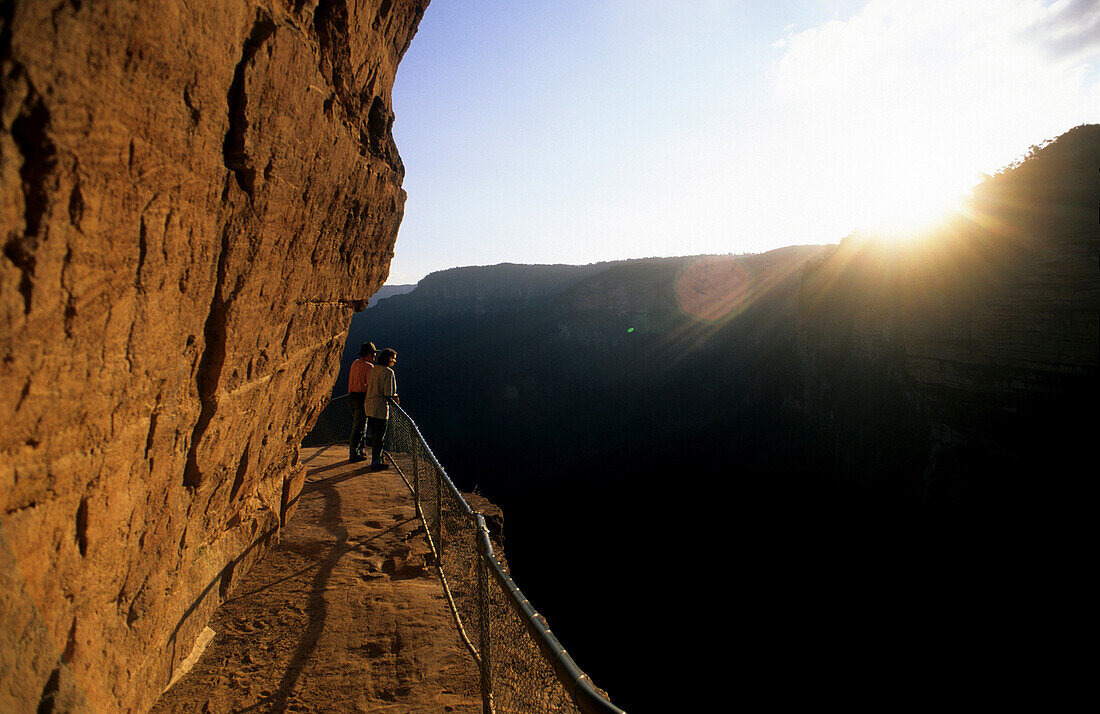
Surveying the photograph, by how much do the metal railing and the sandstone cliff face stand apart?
1725 mm

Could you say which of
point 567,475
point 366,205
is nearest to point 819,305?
point 567,475

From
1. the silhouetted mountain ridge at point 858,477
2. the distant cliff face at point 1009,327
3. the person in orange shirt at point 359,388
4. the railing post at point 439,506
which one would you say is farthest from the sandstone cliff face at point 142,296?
the silhouetted mountain ridge at point 858,477

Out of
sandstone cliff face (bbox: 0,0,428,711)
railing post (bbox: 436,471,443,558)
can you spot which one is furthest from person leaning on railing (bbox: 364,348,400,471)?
sandstone cliff face (bbox: 0,0,428,711)

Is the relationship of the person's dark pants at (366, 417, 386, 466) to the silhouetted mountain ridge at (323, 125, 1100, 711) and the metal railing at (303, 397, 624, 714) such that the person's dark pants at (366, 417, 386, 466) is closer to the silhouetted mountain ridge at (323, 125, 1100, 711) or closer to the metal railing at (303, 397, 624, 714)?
the metal railing at (303, 397, 624, 714)

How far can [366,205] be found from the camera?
16.5ft

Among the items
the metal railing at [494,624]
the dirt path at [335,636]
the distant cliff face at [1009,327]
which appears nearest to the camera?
the metal railing at [494,624]

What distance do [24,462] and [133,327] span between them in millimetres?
658

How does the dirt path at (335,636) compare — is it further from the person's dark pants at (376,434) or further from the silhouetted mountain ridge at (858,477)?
the silhouetted mountain ridge at (858,477)

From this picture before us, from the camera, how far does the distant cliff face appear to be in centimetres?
951

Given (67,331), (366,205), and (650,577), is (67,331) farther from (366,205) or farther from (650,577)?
(650,577)

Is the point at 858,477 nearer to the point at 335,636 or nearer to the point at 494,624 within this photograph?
the point at 494,624

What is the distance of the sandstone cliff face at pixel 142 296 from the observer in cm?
151

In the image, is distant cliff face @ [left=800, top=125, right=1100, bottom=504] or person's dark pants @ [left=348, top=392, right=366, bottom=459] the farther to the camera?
distant cliff face @ [left=800, top=125, right=1100, bottom=504]

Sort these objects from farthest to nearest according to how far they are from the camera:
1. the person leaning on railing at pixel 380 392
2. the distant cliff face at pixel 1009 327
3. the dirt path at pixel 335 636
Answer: the distant cliff face at pixel 1009 327 → the person leaning on railing at pixel 380 392 → the dirt path at pixel 335 636
